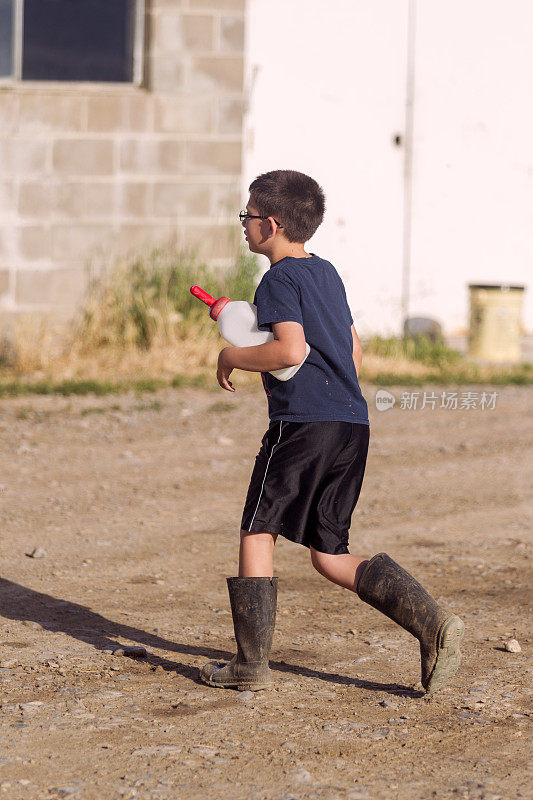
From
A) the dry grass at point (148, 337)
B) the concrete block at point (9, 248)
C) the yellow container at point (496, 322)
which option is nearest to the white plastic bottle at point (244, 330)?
the dry grass at point (148, 337)

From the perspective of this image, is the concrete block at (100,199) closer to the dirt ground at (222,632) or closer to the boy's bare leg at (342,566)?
the dirt ground at (222,632)

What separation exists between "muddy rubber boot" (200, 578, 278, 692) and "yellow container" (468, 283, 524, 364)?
8.22m

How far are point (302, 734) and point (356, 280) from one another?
8.99 meters

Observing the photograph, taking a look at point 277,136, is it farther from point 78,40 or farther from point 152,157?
point 78,40

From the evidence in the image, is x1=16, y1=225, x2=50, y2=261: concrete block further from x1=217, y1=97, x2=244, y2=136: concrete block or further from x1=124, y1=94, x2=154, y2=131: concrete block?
x1=217, y1=97, x2=244, y2=136: concrete block

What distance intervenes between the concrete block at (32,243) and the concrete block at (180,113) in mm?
1435

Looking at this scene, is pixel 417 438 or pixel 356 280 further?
pixel 356 280

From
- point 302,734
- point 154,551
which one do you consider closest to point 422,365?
point 154,551

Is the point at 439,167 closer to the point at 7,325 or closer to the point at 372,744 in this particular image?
the point at 7,325

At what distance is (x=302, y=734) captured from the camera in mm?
3227

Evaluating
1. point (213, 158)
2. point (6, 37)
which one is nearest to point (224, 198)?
point (213, 158)

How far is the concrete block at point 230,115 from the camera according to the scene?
10.7m

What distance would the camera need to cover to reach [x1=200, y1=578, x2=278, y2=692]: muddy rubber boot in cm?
357

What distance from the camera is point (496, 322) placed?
11438 millimetres
